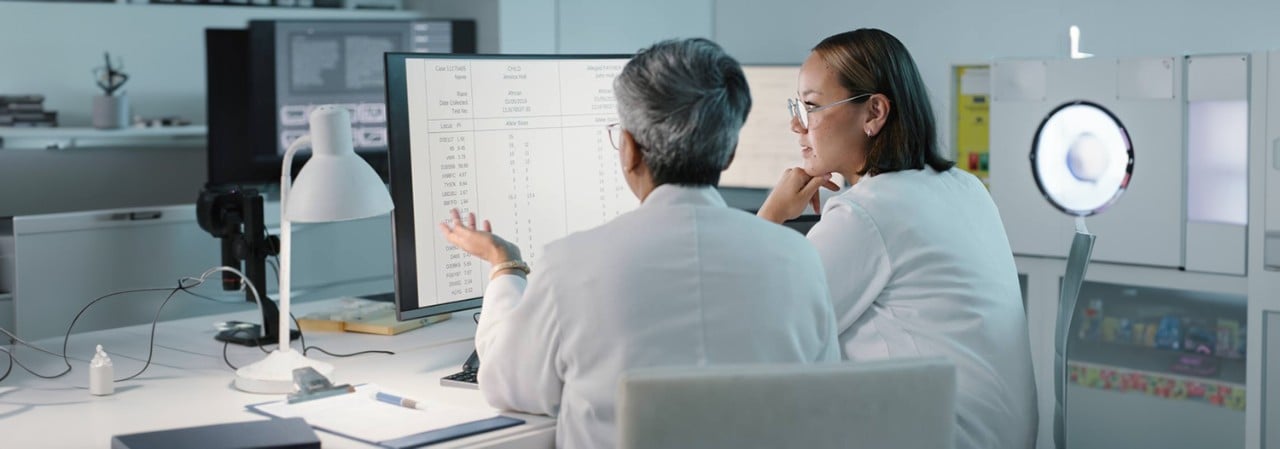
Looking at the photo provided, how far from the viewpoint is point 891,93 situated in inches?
80.3

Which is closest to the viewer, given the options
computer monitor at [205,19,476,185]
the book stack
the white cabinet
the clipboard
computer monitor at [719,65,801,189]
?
the clipboard

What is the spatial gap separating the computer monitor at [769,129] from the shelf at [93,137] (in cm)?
209

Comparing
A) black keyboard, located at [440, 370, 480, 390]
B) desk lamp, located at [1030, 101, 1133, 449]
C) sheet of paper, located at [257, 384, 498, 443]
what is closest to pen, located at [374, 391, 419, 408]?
sheet of paper, located at [257, 384, 498, 443]

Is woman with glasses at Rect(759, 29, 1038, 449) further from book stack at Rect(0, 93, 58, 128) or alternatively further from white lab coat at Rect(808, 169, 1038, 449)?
book stack at Rect(0, 93, 58, 128)

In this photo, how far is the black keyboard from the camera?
1.98 metres

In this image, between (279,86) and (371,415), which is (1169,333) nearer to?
(371,415)

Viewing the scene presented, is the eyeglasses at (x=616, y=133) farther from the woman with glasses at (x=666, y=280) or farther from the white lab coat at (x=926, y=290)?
the white lab coat at (x=926, y=290)

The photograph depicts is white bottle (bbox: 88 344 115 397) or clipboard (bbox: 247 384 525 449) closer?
clipboard (bbox: 247 384 525 449)

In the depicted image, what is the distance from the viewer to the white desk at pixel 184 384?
173cm

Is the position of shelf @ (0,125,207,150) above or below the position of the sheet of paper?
above

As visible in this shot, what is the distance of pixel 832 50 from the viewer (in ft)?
6.80

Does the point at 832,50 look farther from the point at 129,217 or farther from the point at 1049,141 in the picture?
the point at 129,217

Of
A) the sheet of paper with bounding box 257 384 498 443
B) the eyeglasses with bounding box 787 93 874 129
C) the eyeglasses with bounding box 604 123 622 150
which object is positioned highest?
the eyeglasses with bounding box 787 93 874 129

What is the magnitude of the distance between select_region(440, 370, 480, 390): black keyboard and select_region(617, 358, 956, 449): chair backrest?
64 centimetres
